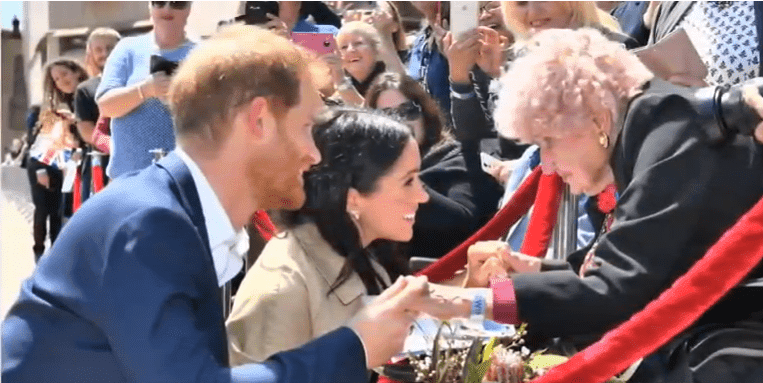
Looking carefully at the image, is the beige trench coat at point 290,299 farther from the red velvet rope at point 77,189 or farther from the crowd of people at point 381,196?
the red velvet rope at point 77,189

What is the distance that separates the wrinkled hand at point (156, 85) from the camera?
529 cm

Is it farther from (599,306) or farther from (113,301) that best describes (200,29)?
(113,301)

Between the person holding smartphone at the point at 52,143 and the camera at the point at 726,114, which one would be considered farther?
the person holding smartphone at the point at 52,143

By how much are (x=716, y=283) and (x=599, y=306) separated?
0.36 meters

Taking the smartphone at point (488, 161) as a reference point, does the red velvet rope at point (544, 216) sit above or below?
above

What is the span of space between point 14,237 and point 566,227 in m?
8.31

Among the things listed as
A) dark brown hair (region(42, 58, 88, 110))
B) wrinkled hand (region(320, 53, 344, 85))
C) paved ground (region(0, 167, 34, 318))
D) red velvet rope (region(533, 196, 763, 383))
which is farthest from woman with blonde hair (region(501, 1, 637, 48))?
dark brown hair (region(42, 58, 88, 110))

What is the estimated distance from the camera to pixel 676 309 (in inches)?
110

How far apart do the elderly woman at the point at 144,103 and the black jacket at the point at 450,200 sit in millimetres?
1213

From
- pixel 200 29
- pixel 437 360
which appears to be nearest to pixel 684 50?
pixel 437 360

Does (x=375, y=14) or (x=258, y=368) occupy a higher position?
(x=258, y=368)

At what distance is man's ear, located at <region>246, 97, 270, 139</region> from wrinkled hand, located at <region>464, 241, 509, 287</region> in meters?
1.41

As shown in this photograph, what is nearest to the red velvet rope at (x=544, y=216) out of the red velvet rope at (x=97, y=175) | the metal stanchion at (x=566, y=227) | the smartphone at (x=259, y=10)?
the metal stanchion at (x=566, y=227)

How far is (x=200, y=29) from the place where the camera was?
11.3 m
